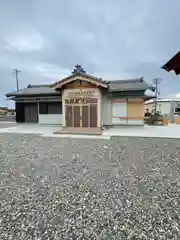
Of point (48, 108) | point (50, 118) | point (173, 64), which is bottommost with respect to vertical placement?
point (50, 118)

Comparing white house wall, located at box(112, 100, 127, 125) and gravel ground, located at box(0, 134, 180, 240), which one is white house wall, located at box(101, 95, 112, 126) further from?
gravel ground, located at box(0, 134, 180, 240)

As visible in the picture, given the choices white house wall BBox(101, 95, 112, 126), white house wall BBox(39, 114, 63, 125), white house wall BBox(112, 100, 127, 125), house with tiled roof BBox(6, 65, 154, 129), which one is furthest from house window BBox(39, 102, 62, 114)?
white house wall BBox(112, 100, 127, 125)

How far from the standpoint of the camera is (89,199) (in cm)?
286

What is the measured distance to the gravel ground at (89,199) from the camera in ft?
6.90

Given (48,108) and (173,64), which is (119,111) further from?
(173,64)

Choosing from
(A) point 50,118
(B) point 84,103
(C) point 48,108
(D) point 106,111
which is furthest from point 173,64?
(C) point 48,108

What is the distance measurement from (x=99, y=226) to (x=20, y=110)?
1646cm

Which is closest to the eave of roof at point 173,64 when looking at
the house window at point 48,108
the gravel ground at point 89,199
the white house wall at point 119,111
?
the gravel ground at point 89,199

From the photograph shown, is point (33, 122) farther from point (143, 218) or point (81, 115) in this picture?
point (143, 218)

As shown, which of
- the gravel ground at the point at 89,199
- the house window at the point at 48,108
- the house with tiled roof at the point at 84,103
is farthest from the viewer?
the house window at the point at 48,108

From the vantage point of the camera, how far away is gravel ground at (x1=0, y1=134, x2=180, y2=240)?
2104mm

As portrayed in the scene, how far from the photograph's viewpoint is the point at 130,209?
2555 mm

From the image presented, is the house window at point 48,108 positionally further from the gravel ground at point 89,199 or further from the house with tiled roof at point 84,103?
the gravel ground at point 89,199

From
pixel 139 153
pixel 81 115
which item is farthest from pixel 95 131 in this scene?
pixel 139 153
